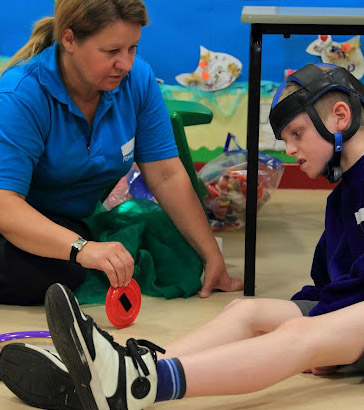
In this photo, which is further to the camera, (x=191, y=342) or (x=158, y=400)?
(x=191, y=342)

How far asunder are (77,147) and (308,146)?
651mm

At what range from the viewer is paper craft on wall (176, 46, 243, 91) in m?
3.66

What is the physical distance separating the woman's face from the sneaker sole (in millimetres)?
757

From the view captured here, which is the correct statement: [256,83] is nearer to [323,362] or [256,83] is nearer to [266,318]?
[266,318]

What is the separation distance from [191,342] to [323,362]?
263 millimetres

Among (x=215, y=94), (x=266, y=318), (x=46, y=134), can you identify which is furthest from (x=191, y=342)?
(x=215, y=94)

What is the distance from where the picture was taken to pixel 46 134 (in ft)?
6.95

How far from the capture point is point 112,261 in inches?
75.9

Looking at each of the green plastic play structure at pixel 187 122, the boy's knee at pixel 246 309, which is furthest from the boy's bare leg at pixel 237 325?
the green plastic play structure at pixel 187 122

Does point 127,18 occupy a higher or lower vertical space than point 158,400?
higher

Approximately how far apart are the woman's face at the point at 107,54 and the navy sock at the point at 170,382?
827mm

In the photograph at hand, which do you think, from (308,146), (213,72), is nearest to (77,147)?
(308,146)

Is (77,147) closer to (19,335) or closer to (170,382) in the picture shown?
(19,335)

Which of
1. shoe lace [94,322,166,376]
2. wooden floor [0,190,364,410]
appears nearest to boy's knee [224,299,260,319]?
wooden floor [0,190,364,410]
